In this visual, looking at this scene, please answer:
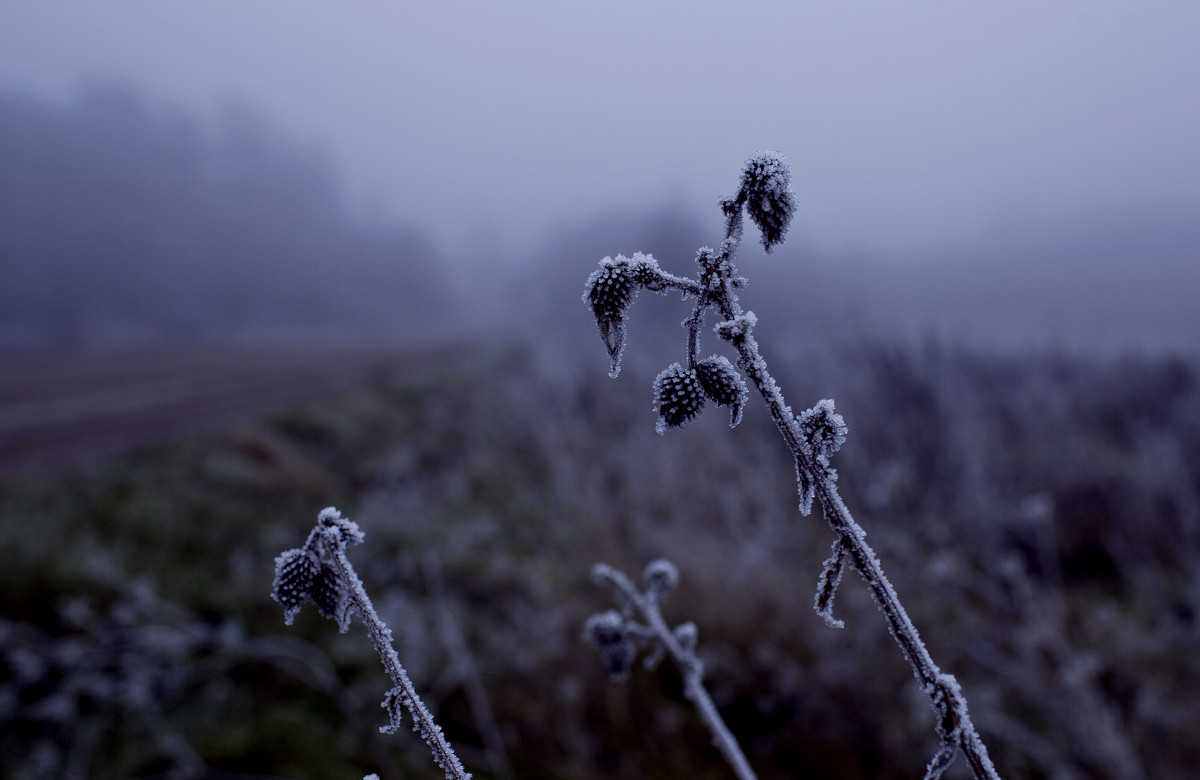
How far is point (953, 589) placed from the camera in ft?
16.4

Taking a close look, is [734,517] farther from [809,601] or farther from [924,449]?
[924,449]

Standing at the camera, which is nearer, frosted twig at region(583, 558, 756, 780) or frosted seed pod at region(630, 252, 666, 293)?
frosted seed pod at region(630, 252, 666, 293)

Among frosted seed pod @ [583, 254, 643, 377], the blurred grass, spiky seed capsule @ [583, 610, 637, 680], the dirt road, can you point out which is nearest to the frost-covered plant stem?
frosted seed pod @ [583, 254, 643, 377]

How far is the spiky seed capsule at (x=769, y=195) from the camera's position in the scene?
718 mm

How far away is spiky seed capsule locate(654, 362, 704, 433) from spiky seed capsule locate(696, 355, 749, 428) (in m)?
0.01

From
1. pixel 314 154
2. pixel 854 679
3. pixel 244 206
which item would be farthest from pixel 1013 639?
pixel 314 154

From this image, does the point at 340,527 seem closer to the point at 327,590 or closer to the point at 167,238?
the point at 327,590

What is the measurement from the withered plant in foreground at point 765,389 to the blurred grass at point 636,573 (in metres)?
2.30

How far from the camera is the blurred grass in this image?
3.58 meters

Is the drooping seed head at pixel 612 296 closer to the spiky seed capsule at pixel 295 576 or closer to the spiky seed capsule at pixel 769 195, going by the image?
the spiky seed capsule at pixel 769 195

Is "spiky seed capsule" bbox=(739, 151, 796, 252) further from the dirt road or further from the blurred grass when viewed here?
the dirt road

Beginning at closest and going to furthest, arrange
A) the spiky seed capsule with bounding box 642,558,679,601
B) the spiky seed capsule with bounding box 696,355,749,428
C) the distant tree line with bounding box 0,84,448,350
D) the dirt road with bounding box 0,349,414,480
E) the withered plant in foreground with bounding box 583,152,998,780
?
the withered plant in foreground with bounding box 583,152,998,780 < the spiky seed capsule with bounding box 696,355,749,428 < the spiky seed capsule with bounding box 642,558,679,601 < the dirt road with bounding box 0,349,414,480 < the distant tree line with bounding box 0,84,448,350

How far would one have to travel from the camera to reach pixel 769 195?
0.72 meters

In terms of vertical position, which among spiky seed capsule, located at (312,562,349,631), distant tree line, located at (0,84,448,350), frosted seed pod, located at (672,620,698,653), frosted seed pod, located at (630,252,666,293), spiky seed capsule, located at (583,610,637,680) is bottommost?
frosted seed pod, located at (672,620,698,653)
